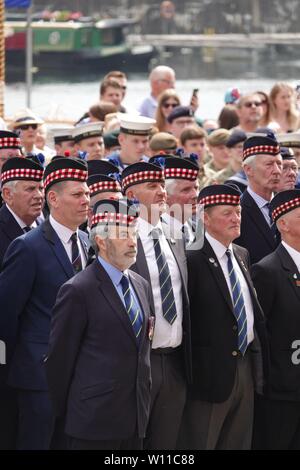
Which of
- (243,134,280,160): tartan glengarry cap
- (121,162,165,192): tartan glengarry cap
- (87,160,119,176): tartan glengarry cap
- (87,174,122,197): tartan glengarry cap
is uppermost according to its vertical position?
(121,162,165,192): tartan glengarry cap

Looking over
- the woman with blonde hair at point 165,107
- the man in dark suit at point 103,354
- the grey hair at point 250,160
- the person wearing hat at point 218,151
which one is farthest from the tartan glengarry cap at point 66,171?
the woman with blonde hair at point 165,107

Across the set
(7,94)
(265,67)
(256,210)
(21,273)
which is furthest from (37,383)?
(265,67)

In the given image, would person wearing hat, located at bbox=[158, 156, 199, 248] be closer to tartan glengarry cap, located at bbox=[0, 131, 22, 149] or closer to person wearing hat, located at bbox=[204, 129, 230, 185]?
tartan glengarry cap, located at bbox=[0, 131, 22, 149]

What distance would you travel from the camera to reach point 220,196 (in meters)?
7.80

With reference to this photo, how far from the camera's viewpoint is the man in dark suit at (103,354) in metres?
6.87

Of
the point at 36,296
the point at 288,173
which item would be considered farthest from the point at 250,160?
the point at 36,296

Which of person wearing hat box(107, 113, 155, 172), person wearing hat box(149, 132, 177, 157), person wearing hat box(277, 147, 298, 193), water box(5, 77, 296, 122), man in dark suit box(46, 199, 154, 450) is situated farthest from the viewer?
water box(5, 77, 296, 122)

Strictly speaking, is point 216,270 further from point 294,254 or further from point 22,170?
point 22,170

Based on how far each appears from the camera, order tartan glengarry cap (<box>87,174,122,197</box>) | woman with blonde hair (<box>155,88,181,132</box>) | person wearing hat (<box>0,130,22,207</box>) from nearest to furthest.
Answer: tartan glengarry cap (<box>87,174,122,197</box>)
person wearing hat (<box>0,130,22,207</box>)
woman with blonde hair (<box>155,88,181,132</box>)

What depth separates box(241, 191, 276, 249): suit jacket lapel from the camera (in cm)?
866

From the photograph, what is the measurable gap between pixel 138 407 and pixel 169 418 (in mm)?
599

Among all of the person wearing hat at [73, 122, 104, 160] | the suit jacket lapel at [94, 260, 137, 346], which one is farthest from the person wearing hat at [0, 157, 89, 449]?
the person wearing hat at [73, 122, 104, 160]

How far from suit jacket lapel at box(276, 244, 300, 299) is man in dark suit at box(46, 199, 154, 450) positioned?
3.74 ft

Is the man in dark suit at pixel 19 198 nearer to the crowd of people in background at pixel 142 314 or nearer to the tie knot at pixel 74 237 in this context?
the crowd of people in background at pixel 142 314
